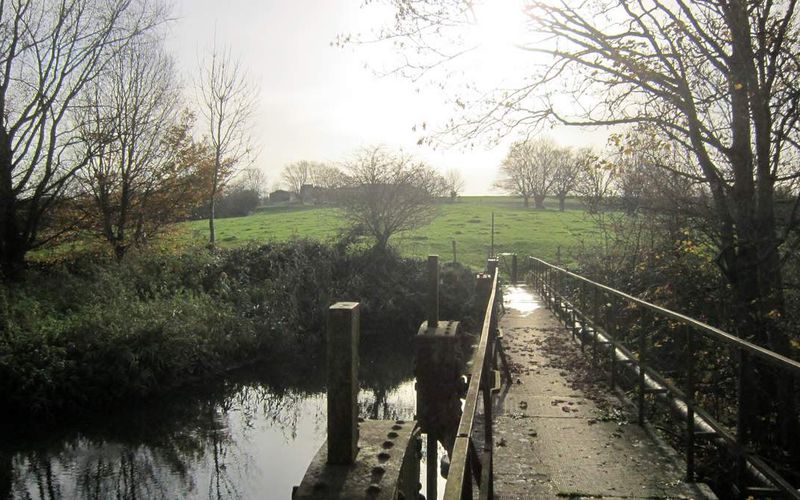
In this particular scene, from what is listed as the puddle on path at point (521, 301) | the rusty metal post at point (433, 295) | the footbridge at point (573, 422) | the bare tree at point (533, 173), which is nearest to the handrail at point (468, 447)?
the footbridge at point (573, 422)

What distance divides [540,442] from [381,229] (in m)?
21.8

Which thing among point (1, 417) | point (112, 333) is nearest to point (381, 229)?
point (112, 333)

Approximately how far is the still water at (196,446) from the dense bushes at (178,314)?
2.97ft

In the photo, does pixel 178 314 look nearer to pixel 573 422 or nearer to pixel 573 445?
pixel 573 422

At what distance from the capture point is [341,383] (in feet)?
12.6

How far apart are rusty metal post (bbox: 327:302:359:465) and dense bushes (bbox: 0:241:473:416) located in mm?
12280

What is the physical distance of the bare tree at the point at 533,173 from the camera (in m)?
64.1

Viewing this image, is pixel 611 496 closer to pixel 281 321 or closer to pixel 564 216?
pixel 281 321

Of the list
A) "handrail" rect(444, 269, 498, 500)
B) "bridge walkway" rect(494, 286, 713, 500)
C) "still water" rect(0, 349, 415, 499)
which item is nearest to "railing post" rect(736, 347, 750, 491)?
"bridge walkway" rect(494, 286, 713, 500)

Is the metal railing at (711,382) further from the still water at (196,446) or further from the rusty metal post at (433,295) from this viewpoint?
the still water at (196,446)

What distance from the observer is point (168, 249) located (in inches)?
949

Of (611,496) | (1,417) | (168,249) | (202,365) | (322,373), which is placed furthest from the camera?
(168,249)

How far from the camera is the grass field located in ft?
116

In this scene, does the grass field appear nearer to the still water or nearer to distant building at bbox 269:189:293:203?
the still water
